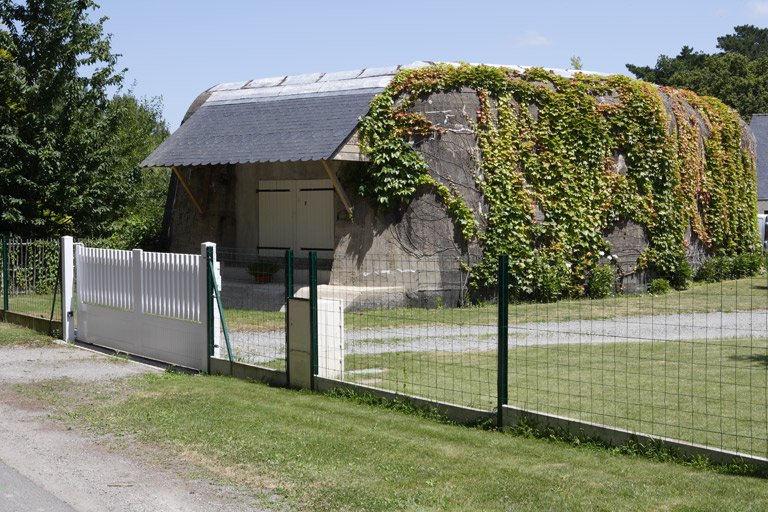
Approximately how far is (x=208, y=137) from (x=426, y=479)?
15.2 m

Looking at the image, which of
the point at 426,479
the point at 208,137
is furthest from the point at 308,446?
the point at 208,137

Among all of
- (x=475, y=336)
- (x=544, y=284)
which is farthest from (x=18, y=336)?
(x=544, y=284)

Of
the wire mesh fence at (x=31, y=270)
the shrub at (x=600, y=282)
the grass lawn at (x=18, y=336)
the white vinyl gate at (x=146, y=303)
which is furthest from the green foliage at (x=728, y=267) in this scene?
the wire mesh fence at (x=31, y=270)

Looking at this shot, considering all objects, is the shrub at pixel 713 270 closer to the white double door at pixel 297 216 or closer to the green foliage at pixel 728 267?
the green foliage at pixel 728 267

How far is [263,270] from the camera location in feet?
60.0

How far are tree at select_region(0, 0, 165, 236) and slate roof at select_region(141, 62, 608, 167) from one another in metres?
3.02

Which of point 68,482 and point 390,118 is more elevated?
point 390,118

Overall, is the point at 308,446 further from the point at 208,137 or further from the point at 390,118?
the point at 208,137

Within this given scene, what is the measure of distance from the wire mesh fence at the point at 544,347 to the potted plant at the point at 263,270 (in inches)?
7.4

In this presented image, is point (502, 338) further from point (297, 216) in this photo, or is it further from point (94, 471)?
point (297, 216)

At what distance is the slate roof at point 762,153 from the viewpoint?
3716 cm

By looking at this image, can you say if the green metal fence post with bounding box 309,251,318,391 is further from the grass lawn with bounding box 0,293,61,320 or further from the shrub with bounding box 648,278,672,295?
the shrub with bounding box 648,278,672,295

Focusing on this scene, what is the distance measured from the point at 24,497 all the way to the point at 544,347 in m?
8.03

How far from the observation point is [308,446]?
673cm
